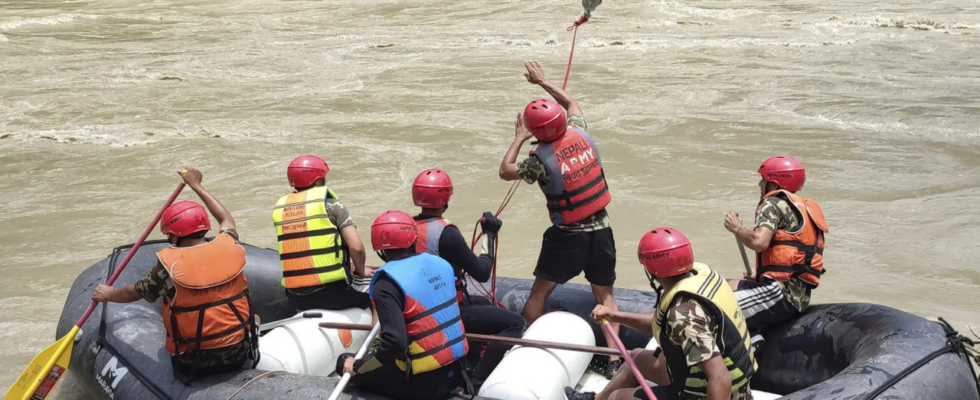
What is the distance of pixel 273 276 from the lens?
4984 mm

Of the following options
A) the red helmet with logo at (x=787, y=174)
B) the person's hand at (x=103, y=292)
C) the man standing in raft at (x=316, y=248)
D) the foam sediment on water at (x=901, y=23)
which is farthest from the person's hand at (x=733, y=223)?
the foam sediment on water at (x=901, y=23)

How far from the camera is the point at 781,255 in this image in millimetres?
3914

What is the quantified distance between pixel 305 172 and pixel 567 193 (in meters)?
1.31

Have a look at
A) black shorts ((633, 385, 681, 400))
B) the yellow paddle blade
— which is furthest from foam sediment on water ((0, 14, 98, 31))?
black shorts ((633, 385, 681, 400))

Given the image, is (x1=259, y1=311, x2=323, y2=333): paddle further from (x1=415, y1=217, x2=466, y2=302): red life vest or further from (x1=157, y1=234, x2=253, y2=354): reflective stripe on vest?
(x1=415, y1=217, x2=466, y2=302): red life vest

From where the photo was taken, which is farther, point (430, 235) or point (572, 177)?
point (572, 177)

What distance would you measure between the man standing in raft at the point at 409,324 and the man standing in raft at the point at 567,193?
0.83 m

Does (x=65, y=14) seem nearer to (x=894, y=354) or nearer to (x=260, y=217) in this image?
(x=260, y=217)

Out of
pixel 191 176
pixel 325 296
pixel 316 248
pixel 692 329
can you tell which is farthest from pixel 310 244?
pixel 692 329

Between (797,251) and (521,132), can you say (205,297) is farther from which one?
(797,251)

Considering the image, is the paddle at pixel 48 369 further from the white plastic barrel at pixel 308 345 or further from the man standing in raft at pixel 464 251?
the man standing in raft at pixel 464 251

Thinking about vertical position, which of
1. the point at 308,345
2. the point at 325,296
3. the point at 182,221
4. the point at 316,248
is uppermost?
the point at 182,221

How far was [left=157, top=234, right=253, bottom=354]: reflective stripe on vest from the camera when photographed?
3635mm

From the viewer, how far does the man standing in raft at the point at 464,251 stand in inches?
155
